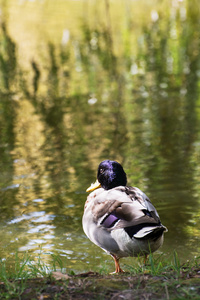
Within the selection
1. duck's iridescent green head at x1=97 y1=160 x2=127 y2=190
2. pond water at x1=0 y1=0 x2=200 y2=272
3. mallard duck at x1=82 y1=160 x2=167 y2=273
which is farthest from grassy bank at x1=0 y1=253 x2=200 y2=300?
duck's iridescent green head at x1=97 y1=160 x2=127 y2=190

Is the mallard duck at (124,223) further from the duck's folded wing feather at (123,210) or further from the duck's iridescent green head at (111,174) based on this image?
the duck's iridescent green head at (111,174)

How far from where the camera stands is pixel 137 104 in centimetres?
1179

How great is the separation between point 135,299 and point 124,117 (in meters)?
7.66

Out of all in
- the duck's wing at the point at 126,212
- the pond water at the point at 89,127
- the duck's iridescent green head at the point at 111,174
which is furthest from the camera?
the pond water at the point at 89,127

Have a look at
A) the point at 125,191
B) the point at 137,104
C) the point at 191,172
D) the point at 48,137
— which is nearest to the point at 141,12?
the point at 137,104

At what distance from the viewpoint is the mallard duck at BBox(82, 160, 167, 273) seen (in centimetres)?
409

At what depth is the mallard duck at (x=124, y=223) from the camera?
161 inches

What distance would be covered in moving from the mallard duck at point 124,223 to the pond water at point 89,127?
244 mm

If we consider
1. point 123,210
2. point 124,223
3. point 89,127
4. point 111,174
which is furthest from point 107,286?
point 89,127

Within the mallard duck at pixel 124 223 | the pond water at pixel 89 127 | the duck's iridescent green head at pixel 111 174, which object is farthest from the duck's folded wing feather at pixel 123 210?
the duck's iridescent green head at pixel 111 174

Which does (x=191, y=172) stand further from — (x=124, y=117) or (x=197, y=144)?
(x=124, y=117)

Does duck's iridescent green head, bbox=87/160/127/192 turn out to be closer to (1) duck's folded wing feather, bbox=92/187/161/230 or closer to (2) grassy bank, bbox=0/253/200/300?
(1) duck's folded wing feather, bbox=92/187/161/230

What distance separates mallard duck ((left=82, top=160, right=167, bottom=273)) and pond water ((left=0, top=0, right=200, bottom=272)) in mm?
244

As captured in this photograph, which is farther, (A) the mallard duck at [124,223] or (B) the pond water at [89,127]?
(B) the pond water at [89,127]
